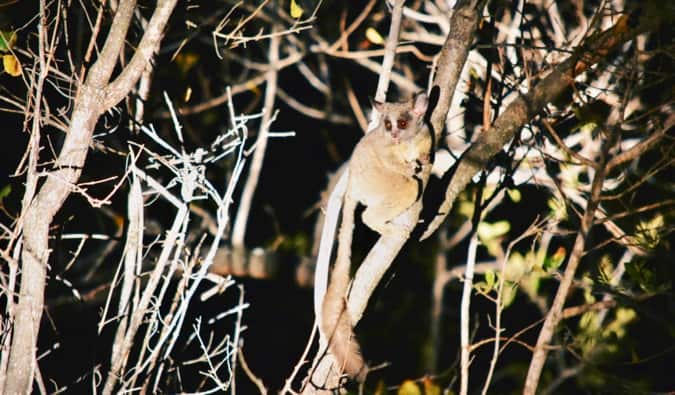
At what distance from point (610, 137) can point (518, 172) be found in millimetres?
1730

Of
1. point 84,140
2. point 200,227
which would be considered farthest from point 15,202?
point 200,227

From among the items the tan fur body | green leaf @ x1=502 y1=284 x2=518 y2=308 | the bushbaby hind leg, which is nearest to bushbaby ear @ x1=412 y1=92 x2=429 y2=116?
the tan fur body

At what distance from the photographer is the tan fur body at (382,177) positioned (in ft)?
10.8

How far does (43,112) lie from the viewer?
10.2 feet

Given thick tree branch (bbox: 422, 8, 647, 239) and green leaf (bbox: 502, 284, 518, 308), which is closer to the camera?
thick tree branch (bbox: 422, 8, 647, 239)

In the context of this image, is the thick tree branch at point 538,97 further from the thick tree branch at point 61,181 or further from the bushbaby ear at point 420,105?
the thick tree branch at point 61,181

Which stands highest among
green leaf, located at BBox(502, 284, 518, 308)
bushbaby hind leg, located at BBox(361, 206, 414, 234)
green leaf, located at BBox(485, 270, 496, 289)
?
bushbaby hind leg, located at BBox(361, 206, 414, 234)

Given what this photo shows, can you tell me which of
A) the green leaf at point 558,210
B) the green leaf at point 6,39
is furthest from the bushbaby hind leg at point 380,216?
the green leaf at point 6,39

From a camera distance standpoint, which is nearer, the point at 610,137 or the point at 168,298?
the point at 610,137

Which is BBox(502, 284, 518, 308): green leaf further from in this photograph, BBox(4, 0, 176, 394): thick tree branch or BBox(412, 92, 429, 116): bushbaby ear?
BBox(4, 0, 176, 394): thick tree branch

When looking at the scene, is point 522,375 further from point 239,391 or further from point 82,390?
point 82,390

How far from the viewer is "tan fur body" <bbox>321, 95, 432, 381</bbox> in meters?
3.29

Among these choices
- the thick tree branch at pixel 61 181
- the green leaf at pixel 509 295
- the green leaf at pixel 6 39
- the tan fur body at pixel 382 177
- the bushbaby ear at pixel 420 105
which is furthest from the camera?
the bushbaby ear at pixel 420 105

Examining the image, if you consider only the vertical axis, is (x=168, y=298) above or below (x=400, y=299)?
above
